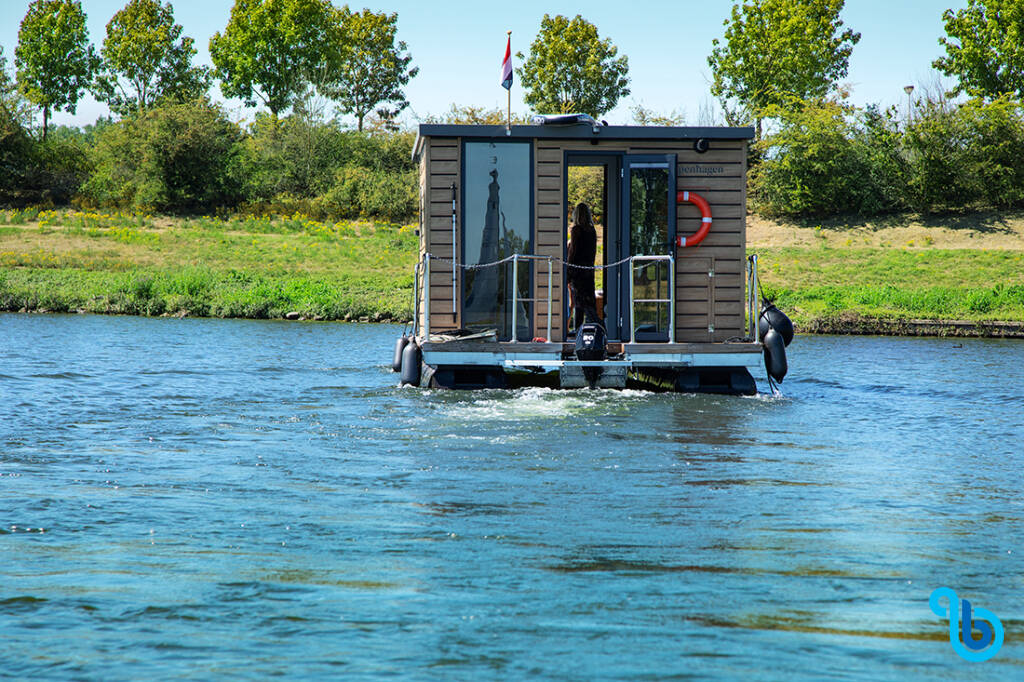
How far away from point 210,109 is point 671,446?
43688 mm

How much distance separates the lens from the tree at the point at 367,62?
61.1 metres

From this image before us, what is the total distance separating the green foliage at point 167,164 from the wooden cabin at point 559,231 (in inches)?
1406

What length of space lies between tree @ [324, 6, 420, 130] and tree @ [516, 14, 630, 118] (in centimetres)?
→ 1113

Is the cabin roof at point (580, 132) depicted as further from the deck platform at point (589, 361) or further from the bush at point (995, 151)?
the bush at point (995, 151)

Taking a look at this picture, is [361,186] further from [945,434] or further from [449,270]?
[945,434]

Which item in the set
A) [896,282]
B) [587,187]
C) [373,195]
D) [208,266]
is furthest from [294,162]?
[896,282]

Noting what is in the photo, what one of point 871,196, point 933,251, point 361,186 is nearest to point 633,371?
point 933,251

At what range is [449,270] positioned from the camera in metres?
13.1

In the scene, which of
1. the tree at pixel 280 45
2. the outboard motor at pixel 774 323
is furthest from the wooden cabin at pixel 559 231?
the tree at pixel 280 45

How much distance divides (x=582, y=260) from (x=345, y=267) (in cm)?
2302

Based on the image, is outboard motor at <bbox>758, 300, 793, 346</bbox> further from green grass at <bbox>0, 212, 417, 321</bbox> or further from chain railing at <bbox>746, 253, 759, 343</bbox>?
green grass at <bbox>0, 212, 417, 321</bbox>

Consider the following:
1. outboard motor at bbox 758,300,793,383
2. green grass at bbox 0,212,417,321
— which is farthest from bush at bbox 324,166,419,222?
outboard motor at bbox 758,300,793,383

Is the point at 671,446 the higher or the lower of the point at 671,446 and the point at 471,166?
the lower

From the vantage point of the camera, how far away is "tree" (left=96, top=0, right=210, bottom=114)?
59656 millimetres
